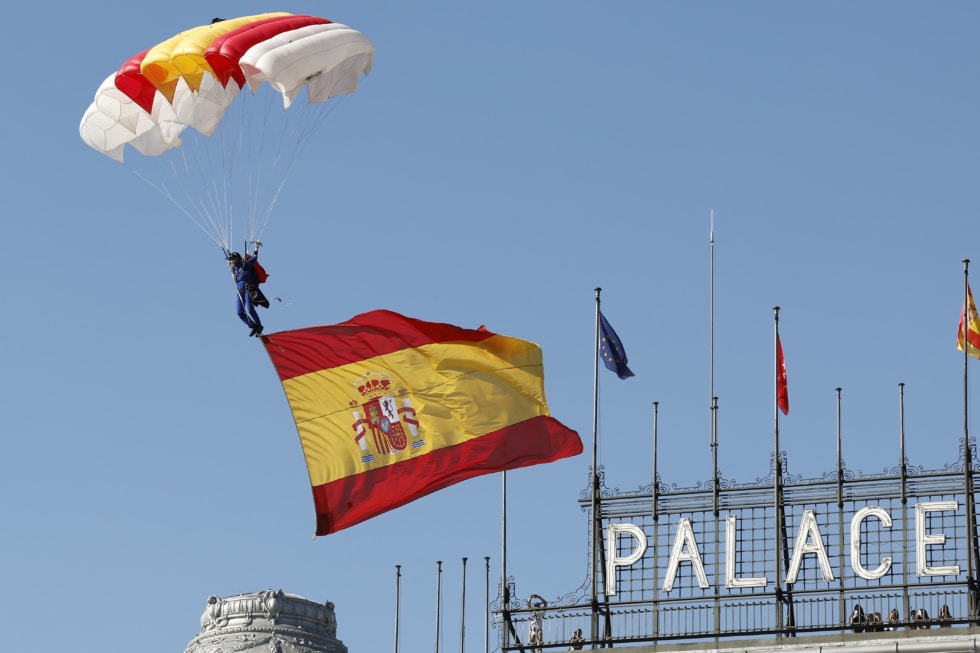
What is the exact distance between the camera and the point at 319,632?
189 feet

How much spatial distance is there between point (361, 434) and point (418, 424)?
1378 millimetres

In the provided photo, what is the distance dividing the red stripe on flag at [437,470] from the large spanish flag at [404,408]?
0.02m

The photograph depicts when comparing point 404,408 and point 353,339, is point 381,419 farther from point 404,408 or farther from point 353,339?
point 353,339

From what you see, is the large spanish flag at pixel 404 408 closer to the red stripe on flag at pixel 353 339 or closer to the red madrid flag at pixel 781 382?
the red stripe on flag at pixel 353 339

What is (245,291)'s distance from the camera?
5778cm

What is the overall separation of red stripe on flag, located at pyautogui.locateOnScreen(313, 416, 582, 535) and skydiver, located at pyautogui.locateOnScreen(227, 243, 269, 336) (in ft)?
12.9

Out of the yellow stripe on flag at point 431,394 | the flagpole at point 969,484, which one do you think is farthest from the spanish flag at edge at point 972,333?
the yellow stripe on flag at point 431,394

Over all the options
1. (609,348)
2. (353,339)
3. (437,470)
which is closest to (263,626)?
(437,470)

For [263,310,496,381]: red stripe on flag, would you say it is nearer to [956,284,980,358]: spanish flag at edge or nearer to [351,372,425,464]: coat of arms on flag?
[351,372,425,464]: coat of arms on flag

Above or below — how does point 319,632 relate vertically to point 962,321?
below

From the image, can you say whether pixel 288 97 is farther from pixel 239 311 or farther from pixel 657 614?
pixel 657 614

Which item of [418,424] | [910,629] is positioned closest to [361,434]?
[418,424]

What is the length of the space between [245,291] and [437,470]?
5925mm

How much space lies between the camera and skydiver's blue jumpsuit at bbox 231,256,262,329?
5762 centimetres
